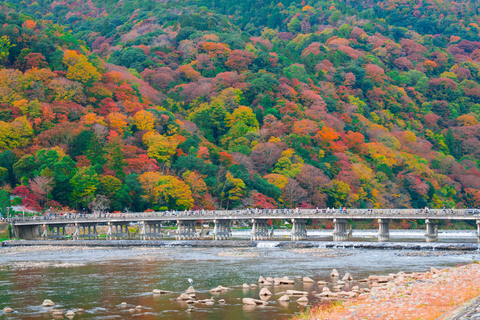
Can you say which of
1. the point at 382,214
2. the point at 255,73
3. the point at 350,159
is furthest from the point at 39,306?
the point at 255,73

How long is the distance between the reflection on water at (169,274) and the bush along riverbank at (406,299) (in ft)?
7.41

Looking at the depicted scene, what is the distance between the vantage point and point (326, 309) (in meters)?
22.9

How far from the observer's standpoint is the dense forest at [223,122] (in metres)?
85.6

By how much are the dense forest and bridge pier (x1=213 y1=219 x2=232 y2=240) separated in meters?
14.9

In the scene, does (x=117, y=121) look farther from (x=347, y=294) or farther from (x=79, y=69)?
(x=347, y=294)

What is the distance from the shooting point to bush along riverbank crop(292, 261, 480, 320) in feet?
67.7

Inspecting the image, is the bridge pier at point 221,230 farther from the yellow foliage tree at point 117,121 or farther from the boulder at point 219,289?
the boulder at point 219,289

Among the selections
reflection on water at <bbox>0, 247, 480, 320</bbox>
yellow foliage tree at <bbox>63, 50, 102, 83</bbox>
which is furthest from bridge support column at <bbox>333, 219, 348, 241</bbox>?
yellow foliage tree at <bbox>63, 50, 102, 83</bbox>

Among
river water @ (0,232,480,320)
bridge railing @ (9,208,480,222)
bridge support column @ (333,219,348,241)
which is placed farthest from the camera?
bridge support column @ (333,219,348,241)

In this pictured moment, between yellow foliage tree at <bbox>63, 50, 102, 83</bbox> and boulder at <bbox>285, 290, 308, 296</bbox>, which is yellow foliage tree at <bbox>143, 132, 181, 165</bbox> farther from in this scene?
boulder at <bbox>285, 290, 308, 296</bbox>

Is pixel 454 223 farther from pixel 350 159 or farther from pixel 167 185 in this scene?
pixel 167 185

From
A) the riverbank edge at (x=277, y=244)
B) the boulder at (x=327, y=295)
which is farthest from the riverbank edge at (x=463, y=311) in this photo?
the riverbank edge at (x=277, y=244)

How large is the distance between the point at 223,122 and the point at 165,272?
281 feet

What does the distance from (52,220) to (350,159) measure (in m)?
65.6
